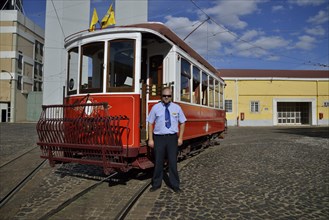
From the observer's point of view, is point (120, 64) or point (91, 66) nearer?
point (120, 64)

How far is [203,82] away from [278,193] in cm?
494

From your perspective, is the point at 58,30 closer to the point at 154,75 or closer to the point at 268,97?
the point at 268,97

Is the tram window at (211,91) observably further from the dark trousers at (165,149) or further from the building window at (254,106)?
the building window at (254,106)

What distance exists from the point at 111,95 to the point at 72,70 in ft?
4.98

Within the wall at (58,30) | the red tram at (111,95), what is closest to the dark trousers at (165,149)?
the red tram at (111,95)

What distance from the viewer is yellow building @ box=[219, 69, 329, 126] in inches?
1342

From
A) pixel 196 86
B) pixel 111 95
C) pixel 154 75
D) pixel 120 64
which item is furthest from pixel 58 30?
pixel 111 95

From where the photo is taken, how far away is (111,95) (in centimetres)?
625

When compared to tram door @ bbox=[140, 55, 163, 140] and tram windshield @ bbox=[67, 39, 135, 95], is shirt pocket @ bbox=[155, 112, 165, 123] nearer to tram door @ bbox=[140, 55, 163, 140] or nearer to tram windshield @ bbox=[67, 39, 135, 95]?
tram windshield @ bbox=[67, 39, 135, 95]

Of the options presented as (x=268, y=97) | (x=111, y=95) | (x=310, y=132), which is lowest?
(x=310, y=132)

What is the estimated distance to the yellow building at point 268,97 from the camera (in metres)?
34.1

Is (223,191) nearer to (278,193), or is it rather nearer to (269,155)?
(278,193)

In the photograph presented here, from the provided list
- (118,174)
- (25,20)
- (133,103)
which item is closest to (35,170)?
(118,174)

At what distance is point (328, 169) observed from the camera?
8055 mm
